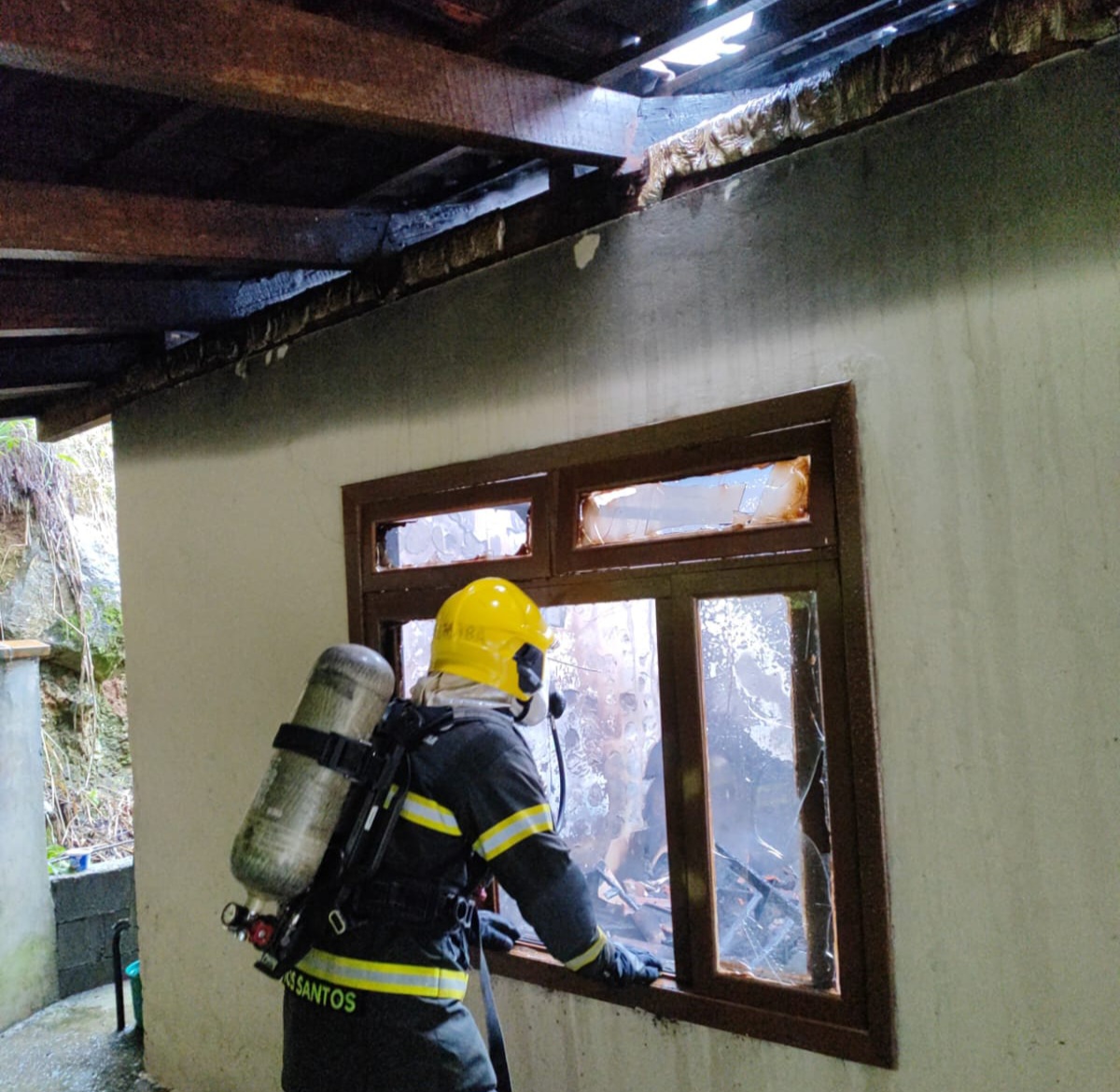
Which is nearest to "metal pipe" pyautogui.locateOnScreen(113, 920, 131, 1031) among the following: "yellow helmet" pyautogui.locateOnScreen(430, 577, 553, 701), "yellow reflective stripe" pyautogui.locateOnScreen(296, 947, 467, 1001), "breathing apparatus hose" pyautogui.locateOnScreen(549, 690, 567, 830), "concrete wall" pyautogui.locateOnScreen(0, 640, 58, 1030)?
"concrete wall" pyautogui.locateOnScreen(0, 640, 58, 1030)

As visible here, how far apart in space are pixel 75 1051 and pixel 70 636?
4.97 meters

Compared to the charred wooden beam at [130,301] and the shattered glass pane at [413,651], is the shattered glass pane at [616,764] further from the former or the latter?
the charred wooden beam at [130,301]

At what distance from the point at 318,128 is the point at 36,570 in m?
7.80

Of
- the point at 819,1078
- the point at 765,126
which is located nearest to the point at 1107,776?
the point at 819,1078

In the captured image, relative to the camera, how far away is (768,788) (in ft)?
8.80

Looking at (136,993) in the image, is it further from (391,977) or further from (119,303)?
(119,303)

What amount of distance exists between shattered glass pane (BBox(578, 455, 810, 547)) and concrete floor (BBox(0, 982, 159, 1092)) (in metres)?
3.86

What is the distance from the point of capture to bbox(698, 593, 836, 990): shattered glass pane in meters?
2.59

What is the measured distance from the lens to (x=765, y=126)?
256cm

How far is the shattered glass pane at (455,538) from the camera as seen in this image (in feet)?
10.7

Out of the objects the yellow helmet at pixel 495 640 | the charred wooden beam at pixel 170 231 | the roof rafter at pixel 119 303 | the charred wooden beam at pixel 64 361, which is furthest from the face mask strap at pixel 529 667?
the charred wooden beam at pixel 64 361

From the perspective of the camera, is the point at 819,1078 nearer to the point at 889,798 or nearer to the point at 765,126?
the point at 889,798

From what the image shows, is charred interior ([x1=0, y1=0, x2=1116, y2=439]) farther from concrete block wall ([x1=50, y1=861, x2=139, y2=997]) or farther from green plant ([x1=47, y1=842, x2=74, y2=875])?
green plant ([x1=47, y1=842, x2=74, y2=875])

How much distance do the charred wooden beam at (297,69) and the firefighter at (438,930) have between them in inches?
62.6
